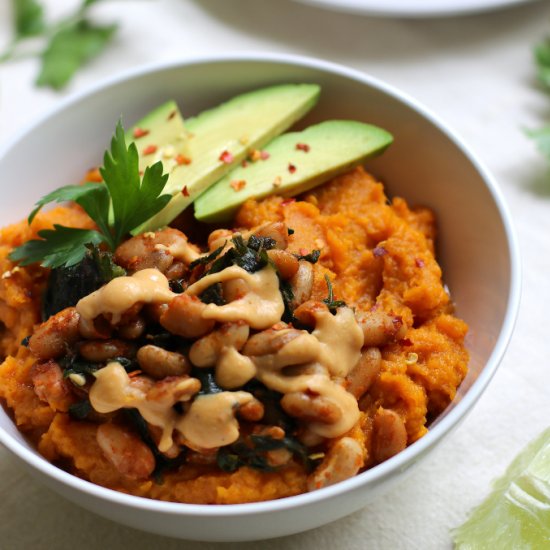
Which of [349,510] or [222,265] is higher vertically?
[222,265]

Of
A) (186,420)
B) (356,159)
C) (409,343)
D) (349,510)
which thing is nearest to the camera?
(186,420)

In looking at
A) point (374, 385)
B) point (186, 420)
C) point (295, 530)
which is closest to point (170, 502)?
point (186, 420)

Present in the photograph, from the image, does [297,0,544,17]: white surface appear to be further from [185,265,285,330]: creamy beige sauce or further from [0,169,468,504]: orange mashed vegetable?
[185,265,285,330]: creamy beige sauce

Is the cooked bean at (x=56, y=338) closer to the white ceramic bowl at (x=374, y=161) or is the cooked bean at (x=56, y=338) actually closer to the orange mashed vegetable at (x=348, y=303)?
the orange mashed vegetable at (x=348, y=303)

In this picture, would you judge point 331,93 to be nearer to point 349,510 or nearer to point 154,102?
point 154,102

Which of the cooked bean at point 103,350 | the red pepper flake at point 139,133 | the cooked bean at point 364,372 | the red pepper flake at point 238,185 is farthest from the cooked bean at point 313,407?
the red pepper flake at point 139,133

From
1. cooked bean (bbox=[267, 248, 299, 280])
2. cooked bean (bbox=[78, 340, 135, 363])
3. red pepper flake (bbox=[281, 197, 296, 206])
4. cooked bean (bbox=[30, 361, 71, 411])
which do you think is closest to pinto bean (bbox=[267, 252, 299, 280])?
cooked bean (bbox=[267, 248, 299, 280])
